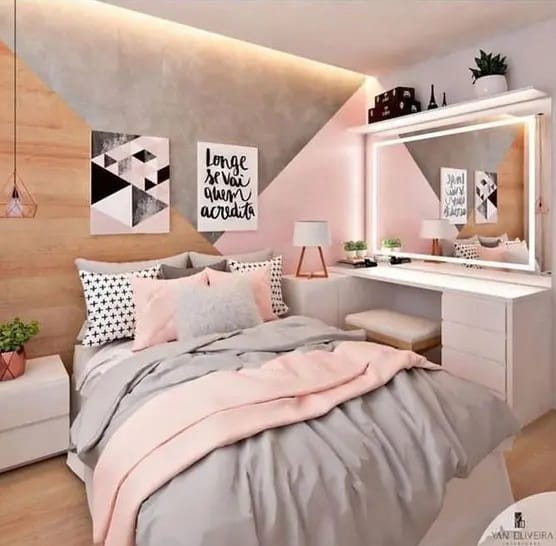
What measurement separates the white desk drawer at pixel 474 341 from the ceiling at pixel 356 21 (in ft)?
6.42

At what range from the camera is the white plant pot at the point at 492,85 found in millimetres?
3207

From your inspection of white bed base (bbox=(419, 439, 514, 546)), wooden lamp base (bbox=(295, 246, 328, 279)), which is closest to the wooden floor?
white bed base (bbox=(419, 439, 514, 546))

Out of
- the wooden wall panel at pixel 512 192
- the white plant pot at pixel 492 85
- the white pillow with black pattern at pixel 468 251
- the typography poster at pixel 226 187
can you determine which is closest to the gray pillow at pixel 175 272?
the typography poster at pixel 226 187

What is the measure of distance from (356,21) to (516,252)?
1881 millimetres

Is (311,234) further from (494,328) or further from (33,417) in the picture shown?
(33,417)

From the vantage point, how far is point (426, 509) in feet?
4.90

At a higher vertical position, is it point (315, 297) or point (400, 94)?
point (400, 94)

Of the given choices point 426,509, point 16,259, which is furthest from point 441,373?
point 16,259

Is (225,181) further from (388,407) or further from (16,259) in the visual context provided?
(388,407)

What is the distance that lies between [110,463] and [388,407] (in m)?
0.96

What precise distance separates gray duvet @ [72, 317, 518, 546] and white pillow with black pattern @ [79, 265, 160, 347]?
652 mm

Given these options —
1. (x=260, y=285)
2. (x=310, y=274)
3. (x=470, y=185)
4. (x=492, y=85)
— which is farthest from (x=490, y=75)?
(x=260, y=285)

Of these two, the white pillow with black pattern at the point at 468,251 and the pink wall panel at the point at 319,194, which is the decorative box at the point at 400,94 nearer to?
the pink wall panel at the point at 319,194

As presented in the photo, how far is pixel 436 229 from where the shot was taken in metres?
3.79
